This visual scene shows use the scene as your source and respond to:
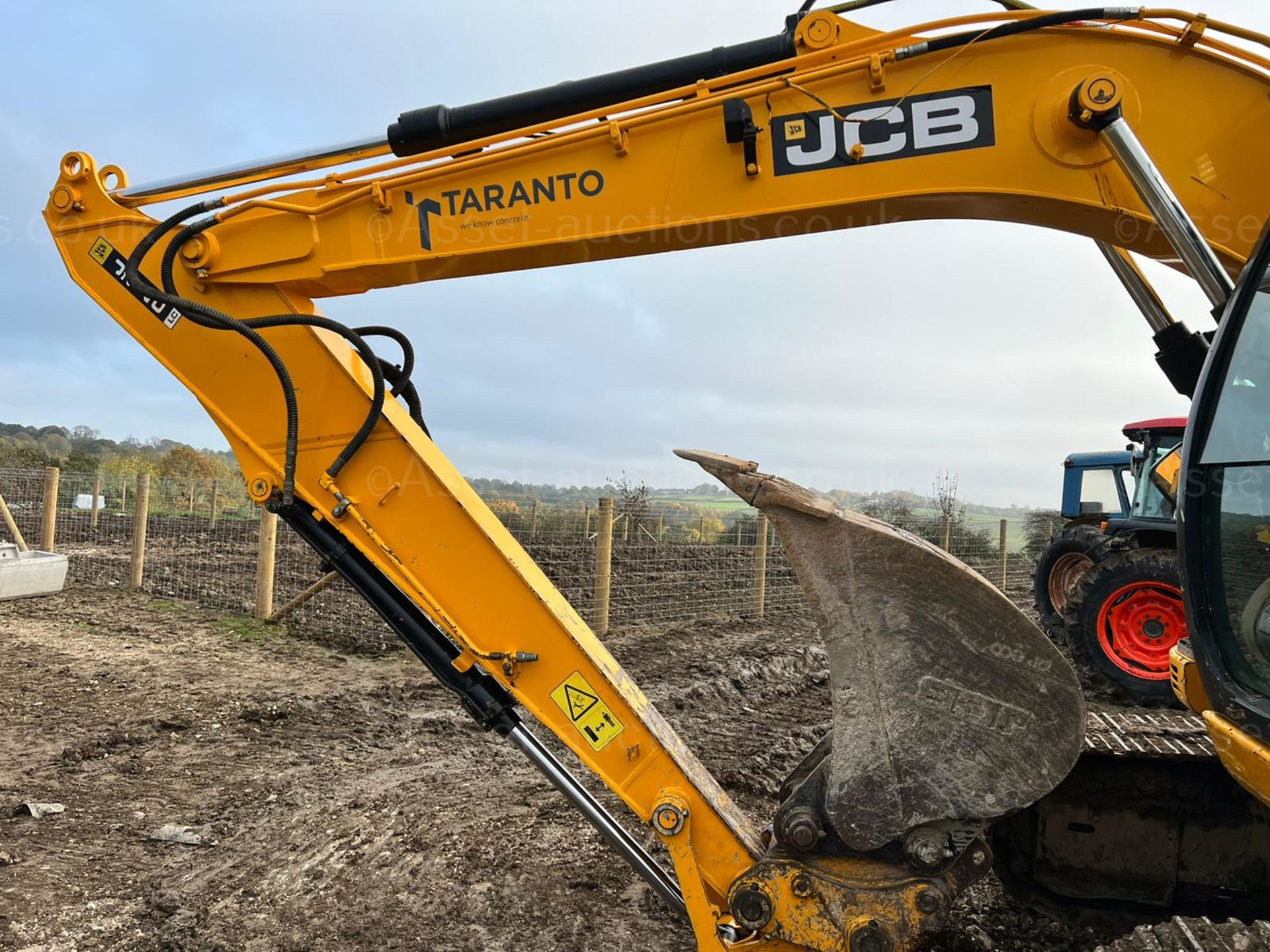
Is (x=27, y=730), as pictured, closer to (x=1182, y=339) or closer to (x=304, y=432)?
(x=304, y=432)

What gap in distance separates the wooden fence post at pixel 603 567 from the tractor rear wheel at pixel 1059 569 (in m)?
4.46

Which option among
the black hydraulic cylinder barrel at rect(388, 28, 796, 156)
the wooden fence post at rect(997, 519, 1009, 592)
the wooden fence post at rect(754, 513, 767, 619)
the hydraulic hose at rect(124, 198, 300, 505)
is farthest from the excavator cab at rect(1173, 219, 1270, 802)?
the wooden fence post at rect(997, 519, 1009, 592)

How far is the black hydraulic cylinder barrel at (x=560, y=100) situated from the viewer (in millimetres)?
2637

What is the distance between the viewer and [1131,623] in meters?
6.95

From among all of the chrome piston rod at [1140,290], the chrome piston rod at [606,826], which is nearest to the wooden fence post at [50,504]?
the chrome piston rod at [606,826]

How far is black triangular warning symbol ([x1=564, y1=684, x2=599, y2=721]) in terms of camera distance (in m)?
2.63

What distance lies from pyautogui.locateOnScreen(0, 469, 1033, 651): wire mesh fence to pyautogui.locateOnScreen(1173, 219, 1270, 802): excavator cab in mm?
5647

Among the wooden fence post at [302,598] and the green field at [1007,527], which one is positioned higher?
the green field at [1007,527]

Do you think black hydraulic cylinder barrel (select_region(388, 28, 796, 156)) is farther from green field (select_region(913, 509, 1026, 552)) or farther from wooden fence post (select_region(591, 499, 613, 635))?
green field (select_region(913, 509, 1026, 552))

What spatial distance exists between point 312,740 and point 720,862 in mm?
3820

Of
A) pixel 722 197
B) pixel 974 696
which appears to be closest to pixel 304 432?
pixel 722 197

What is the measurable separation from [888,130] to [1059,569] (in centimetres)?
791

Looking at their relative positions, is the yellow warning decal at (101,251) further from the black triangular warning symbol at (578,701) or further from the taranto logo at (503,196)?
the black triangular warning symbol at (578,701)

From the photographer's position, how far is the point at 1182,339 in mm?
2611
